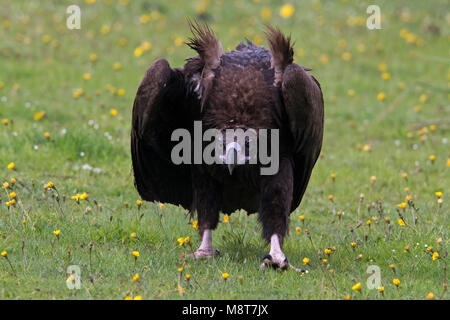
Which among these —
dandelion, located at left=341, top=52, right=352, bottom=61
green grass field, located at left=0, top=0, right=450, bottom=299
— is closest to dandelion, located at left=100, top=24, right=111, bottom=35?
green grass field, located at left=0, top=0, right=450, bottom=299

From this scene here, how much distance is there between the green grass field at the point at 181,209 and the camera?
5.29 m

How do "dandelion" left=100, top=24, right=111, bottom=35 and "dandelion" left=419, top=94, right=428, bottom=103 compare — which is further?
"dandelion" left=100, top=24, right=111, bottom=35

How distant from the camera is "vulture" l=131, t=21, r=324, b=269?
559cm

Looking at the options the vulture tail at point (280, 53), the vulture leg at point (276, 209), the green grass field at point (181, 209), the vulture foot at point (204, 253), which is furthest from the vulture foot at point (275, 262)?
the vulture tail at point (280, 53)

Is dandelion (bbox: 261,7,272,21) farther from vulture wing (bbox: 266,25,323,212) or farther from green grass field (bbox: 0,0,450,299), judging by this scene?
vulture wing (bbox: 266,25,323,212)

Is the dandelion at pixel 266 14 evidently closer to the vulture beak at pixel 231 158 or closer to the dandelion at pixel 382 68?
the dandelion at pixel 382 68

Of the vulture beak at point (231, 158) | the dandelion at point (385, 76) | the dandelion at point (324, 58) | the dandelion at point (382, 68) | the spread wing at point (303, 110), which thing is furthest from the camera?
the dandelion at point (324, 58)

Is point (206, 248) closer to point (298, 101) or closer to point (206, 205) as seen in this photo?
point (206, 205)

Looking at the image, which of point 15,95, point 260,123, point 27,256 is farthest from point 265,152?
point 15,95

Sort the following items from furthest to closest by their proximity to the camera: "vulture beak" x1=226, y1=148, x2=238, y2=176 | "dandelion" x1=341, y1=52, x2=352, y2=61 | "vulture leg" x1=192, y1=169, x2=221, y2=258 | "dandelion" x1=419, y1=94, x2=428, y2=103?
"dandelion" x1=341, y1=52, x2=352, y2=61 < "dandelion" x1=419, y1=94, x2=428, y2=103 < "vulture leg" x1=192, y1=169, x2=221, y2=258 < "vulture beak" x1=226, y1=148, x2=238, y2=176

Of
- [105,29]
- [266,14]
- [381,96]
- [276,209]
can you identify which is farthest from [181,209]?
[266,14]

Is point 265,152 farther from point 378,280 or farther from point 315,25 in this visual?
point 315,25

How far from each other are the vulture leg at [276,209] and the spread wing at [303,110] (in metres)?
0.20

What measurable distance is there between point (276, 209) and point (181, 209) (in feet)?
5.52
